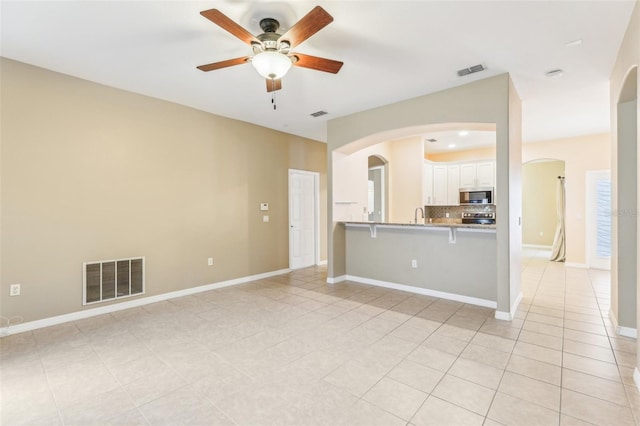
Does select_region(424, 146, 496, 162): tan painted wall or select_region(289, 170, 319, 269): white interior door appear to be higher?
select_region(424, 146, 496, 162): tan painted wall

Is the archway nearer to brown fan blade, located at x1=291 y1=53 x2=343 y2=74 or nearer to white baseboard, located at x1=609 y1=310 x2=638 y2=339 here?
white baseboard, located at x1=609 y1=310 x2=638 y2=339

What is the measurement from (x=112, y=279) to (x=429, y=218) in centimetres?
714

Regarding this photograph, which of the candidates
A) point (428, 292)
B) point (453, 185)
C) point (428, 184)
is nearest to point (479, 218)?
point (453, 185)

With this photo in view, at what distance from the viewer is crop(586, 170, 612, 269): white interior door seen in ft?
20.8

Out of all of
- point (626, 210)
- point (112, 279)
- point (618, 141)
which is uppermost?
point (618, 141)

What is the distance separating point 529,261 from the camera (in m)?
7.30

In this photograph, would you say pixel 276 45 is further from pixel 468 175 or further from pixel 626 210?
pixel 468 175

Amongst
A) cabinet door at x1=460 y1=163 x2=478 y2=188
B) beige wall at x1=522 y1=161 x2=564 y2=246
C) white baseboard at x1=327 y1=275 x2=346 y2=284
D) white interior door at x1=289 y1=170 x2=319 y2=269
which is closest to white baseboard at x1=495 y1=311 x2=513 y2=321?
white baseboard at x1=327 y1=275 x2=346 y2=284

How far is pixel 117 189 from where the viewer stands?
3.93 m

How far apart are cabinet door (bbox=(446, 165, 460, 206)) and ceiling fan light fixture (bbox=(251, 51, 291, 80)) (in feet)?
21.9

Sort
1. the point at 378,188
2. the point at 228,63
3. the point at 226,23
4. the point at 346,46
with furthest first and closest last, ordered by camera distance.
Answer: the point at 378,188, the point at 346,46, the point at 228,63, the point at 226,23

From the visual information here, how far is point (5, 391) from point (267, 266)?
3.87 meters

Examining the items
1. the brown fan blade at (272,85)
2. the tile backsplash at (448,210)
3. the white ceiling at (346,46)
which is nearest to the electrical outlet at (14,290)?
the white ceiling at (346,46)

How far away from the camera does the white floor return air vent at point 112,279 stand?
12.1 feet
